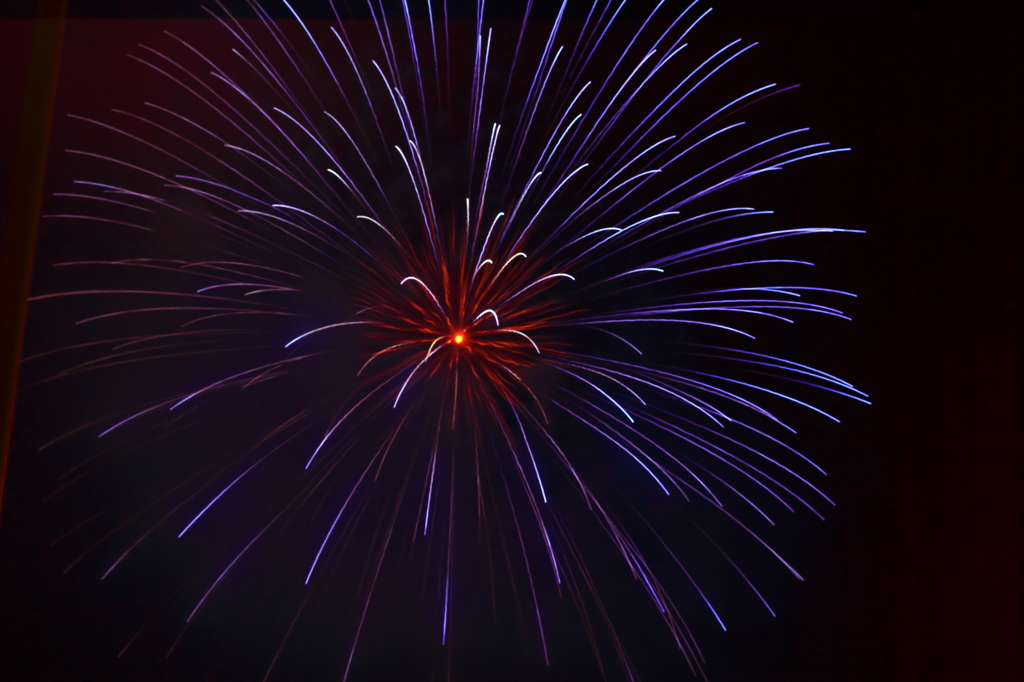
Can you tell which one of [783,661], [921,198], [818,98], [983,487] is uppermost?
[818,98]

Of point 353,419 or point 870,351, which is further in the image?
point 870,351

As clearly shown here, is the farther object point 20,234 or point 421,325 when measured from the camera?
point 421,325

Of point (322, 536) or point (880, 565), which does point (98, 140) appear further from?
point (880, 565)

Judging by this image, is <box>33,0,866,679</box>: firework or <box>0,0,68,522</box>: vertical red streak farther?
<box>33,0,866,679</box>: firework

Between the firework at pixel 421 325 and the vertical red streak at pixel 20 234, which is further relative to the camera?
the firework at pixel 421 325

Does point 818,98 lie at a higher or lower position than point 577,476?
higher

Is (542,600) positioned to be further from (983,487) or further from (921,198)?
(921,198)

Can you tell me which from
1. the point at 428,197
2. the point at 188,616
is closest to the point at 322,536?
the point at 188,616
